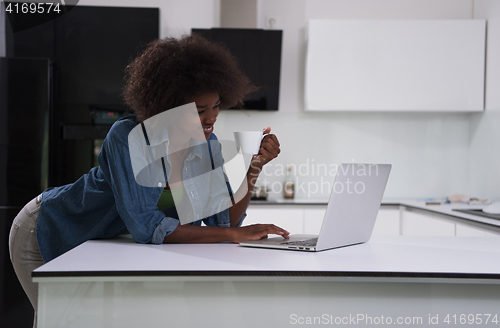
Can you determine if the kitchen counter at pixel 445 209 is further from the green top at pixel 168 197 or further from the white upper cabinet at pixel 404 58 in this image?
the green top at pixel 168 197

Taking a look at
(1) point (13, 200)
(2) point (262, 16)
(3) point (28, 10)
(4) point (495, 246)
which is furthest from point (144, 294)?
(2) point (262, 16)

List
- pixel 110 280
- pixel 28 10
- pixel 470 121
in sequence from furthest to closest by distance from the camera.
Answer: pixel 470 121 < pixel 28 10 < pixel 110 280

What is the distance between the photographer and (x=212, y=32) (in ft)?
9.96

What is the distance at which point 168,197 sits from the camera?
1378 mm

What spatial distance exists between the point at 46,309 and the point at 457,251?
1051 mm

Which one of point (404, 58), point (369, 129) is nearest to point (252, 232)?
point (404, 58)

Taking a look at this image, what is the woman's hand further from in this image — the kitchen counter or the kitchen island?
the kitchen counter

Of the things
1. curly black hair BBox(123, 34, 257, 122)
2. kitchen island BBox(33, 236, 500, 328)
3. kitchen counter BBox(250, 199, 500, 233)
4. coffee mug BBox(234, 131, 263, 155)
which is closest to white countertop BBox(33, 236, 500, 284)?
kitchen island BBox(33, 236, 500, 328)

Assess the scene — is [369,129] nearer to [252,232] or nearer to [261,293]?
[252,232]

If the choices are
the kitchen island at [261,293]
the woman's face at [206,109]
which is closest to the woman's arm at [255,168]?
the woman's face at [206,109]

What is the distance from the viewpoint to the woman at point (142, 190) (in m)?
1.17

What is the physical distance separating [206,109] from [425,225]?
194 centimetres

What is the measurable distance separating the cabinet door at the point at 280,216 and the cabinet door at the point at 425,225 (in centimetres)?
73

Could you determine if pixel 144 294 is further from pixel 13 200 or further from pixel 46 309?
pixel 13 200
